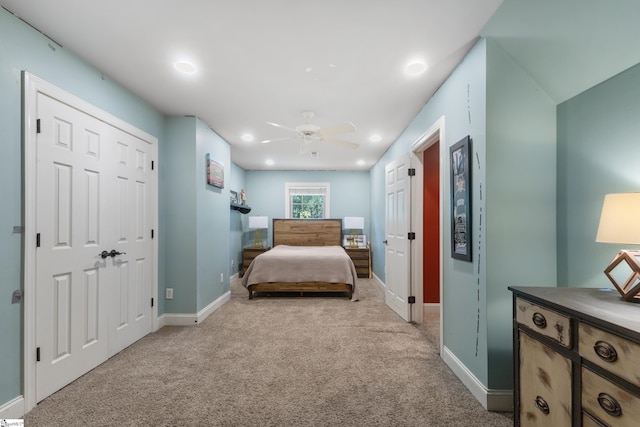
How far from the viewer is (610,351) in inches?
40.9

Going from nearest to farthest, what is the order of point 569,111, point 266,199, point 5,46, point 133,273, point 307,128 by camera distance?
point 5,46, point 569,111, point 133,273, point 307,128, point 266,199

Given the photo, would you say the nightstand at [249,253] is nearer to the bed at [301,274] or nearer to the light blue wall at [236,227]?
the light blue wall at [236,227]

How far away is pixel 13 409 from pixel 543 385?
2888 mm

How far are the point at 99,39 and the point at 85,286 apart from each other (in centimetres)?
181

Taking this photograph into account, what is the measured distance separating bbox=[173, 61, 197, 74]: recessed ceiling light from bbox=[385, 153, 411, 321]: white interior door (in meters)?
2.46

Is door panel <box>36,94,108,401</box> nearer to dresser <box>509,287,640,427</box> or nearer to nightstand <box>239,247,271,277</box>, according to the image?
dresser <box>509,287,640,427</box>

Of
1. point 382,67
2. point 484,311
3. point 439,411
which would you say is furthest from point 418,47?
point 439,411

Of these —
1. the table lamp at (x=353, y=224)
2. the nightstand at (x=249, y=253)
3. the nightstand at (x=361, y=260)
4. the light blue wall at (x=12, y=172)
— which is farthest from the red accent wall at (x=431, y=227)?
the light blue wall at (x=12, y=172)

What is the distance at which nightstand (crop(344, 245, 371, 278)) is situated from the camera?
247 inches

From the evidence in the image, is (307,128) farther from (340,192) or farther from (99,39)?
(340,192)

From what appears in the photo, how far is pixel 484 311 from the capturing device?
1889 millimetres

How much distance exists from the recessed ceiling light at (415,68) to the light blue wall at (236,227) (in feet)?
14.7

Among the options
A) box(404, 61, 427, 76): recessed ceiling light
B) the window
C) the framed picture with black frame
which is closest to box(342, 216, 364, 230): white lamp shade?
the window

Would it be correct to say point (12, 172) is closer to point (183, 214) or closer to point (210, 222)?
point (183, 214)
